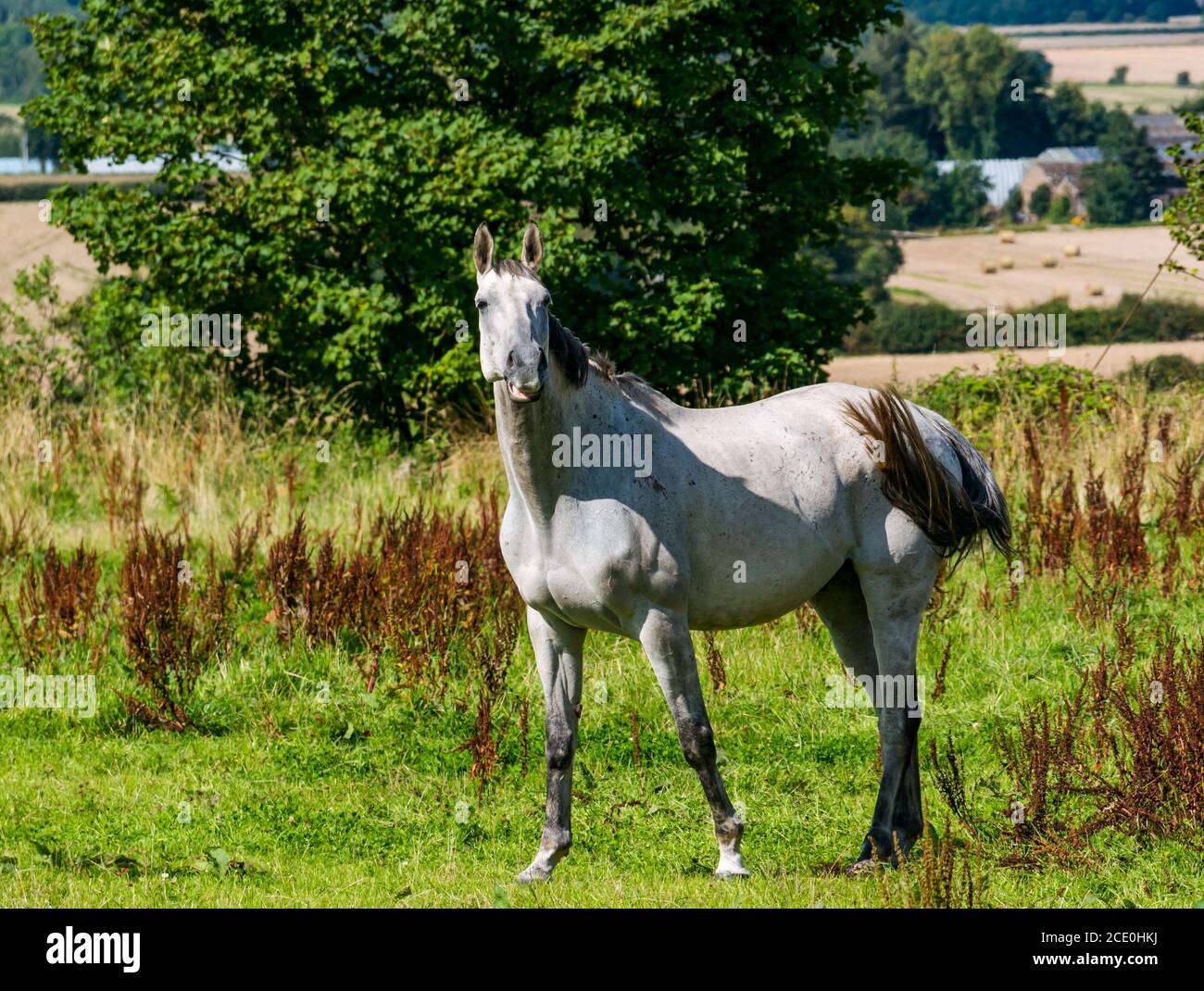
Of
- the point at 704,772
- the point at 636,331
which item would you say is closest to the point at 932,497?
the point at 704,772

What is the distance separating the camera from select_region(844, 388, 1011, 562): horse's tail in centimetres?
595

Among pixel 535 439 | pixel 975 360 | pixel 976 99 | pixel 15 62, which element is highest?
pixel 15 62

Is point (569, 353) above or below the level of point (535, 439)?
above

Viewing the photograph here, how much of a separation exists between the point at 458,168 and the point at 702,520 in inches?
374

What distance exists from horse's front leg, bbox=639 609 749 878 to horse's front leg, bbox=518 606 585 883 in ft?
1.05

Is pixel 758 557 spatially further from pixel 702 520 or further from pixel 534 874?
pixel 534 874

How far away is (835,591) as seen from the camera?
6.30m

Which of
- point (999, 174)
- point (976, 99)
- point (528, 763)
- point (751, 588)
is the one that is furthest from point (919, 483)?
point (976, 99)

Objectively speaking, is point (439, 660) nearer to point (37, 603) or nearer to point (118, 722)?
point (118, 722)

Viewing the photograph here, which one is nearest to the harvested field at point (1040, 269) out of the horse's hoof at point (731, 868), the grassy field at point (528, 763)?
the grassy field at point (528, 763)

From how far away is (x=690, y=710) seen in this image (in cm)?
553

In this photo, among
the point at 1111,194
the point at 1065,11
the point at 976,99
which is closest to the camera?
the point at 1111,194

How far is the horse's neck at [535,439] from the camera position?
5348 mm

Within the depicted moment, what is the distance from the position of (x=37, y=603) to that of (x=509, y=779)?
3389mm
